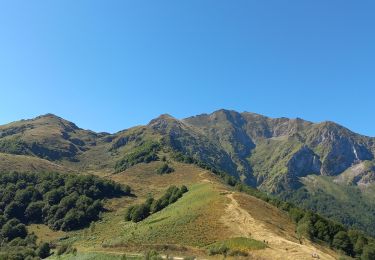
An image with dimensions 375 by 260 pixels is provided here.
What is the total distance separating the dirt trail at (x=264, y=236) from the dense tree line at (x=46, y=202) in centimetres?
5497

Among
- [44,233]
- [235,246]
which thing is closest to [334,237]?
[235,246]

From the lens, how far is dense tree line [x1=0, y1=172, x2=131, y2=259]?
141500mm

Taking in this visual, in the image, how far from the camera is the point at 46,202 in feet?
550

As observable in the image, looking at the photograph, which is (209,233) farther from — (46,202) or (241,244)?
(46,202)

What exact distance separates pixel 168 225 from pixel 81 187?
87.0 metres

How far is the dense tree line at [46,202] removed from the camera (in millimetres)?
141500

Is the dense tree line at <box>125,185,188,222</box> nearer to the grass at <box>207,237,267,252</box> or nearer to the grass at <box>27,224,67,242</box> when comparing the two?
the grass at <box>27,224,67,242</box>

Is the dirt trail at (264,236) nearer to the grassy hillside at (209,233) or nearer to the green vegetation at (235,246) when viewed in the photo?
the grassy hillside at (209,233)

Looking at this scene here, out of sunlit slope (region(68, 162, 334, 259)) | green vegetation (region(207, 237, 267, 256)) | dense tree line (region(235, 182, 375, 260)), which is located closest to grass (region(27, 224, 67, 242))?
sunlit slope (region(68, 162, 334, 259))

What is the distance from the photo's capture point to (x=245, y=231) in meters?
A: 91.9

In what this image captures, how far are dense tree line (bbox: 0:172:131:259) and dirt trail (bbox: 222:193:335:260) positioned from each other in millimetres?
54971

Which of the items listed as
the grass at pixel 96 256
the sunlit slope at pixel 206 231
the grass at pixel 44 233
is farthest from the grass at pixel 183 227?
the grass at pixel 44 233

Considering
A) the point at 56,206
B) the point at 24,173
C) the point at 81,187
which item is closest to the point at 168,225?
the point at 56,206

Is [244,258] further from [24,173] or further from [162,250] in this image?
[24,173]
